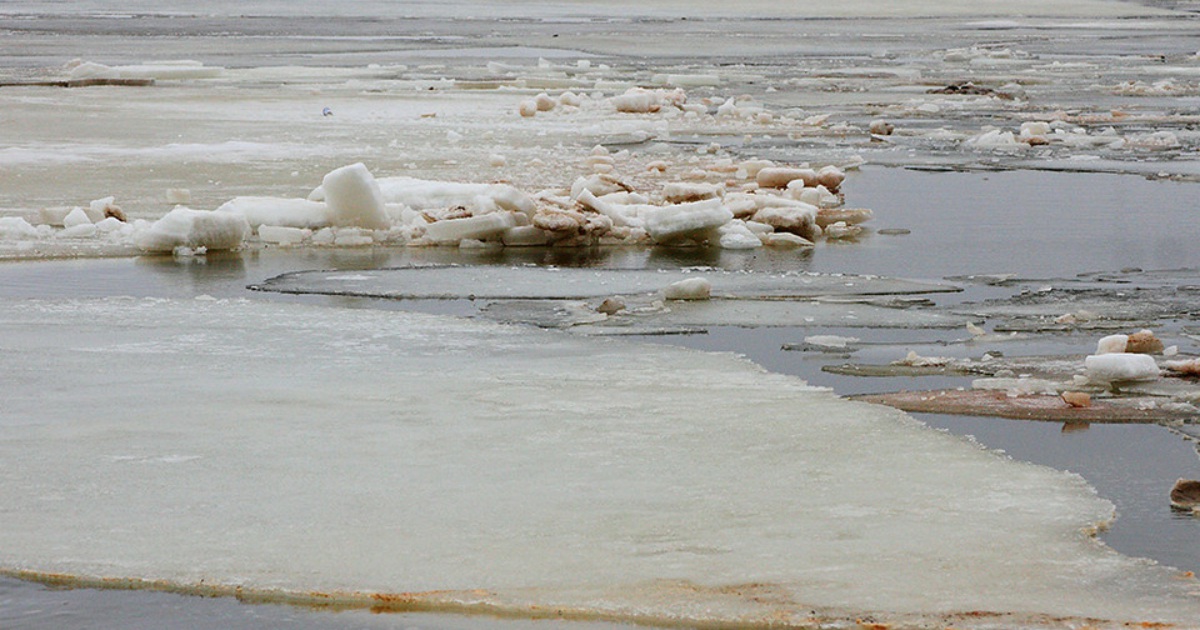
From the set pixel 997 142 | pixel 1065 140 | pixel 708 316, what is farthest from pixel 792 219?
pixel 1065 140

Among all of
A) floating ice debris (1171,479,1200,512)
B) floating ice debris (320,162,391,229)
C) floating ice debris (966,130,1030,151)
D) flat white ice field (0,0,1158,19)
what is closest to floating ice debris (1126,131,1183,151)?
floating ice debris (966,130,1030,151)

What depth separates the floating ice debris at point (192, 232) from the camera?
724 centimetres

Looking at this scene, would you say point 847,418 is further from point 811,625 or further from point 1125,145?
point 1125,145

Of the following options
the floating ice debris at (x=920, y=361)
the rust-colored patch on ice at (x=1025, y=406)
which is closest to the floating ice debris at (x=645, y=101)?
the floating ice debris at (x=920, y=361)

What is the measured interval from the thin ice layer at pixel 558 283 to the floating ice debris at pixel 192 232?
65cm

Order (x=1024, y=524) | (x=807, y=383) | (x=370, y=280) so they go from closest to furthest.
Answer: (x=1024, y=524) < (x=807, y=383) < (x=370, y=280)

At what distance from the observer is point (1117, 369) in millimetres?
4828

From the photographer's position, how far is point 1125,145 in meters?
12.3

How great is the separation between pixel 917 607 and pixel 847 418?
4.52 ft

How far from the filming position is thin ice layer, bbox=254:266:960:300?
6340 millimetres

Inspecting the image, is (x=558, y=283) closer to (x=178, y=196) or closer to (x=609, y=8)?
(x=178, y=196)

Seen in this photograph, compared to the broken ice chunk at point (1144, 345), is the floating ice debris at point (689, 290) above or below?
above

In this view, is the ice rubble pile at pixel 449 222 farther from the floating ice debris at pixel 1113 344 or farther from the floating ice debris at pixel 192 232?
the floating ice debris at pixel 1113 344

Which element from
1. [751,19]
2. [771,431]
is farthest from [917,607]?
[751,19]
